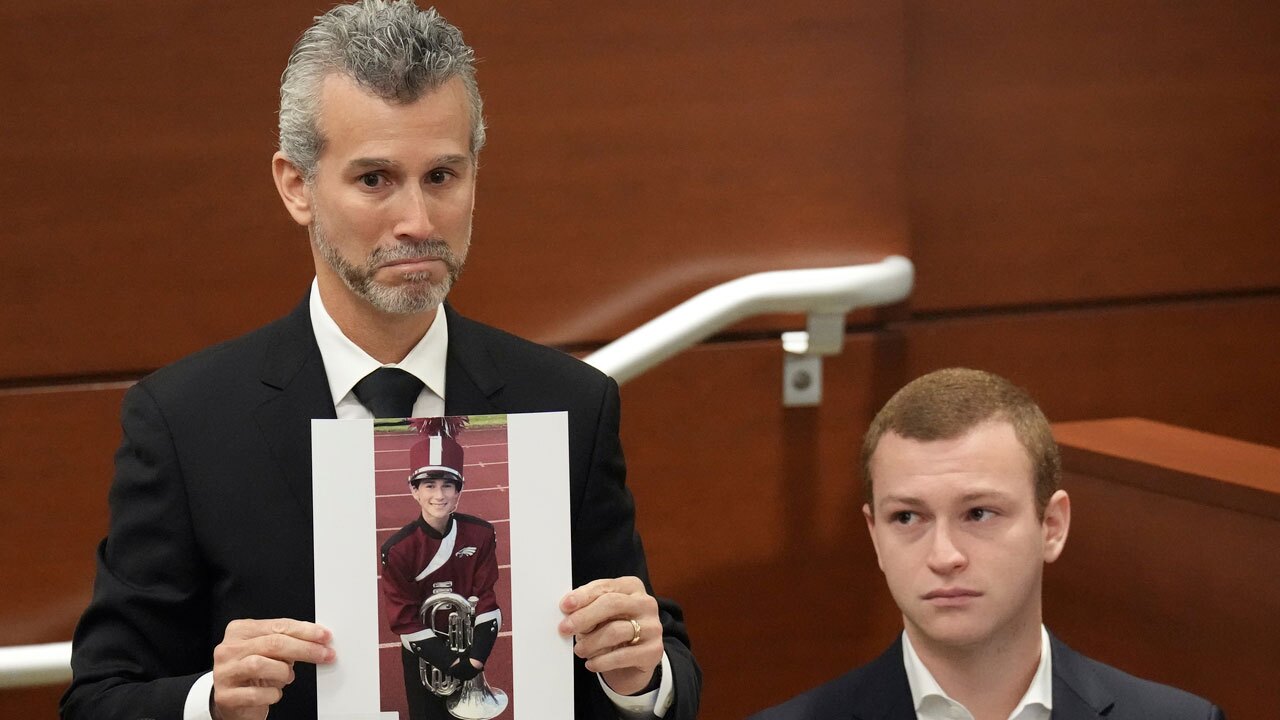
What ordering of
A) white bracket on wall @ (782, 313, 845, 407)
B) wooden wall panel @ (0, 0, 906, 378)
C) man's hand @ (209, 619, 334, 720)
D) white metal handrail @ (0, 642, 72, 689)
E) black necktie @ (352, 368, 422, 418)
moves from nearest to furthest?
man's hand @ (209, 619, 334, 720) → black necktie @ (352, 368, 422, 418) → white metal handrail @ (0, 642, 72, 689) → wooden wall panel @ (0, 0, 906, 378) → white bracket on wall @ (782, 313, 845, 407)

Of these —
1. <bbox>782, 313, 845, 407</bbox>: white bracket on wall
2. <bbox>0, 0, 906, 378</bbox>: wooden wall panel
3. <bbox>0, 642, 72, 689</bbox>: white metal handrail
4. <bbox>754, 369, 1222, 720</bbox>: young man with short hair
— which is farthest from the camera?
<bbox>782, 313, 845, 407</bbox>: white bracket on wall

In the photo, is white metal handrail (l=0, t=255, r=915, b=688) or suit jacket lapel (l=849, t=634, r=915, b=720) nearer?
suit jacket lapel (l=849, t=634, r=915, b=720)

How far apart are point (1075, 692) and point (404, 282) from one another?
0.85 meters

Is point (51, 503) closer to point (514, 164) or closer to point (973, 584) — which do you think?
point (514, 164)

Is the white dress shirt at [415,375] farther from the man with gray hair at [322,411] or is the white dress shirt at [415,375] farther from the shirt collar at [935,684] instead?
the shirt collar at [935,684]

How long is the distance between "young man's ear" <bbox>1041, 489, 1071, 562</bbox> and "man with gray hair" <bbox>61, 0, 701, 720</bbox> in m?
0.49

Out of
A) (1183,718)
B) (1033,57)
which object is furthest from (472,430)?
(1033,57)

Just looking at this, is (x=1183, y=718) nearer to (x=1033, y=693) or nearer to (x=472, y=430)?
(x=1033, y=693)

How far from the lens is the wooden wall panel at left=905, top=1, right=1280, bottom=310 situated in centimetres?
225

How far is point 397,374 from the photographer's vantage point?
1.24m

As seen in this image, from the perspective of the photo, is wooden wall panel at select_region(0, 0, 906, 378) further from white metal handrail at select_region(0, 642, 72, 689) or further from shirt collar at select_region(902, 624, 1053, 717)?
shirt collar at select_region(902, 624, 1053, 717)

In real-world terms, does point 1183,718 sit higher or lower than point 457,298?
lower

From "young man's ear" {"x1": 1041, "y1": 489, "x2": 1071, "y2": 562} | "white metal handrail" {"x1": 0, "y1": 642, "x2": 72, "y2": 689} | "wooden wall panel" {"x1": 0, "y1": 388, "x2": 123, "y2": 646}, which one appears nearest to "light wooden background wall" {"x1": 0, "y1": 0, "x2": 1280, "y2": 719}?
"wooden wall panel" {"x1": 0, "y1": 388, "x2": 123, "y2": 646}

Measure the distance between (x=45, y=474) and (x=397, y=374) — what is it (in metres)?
0.86
